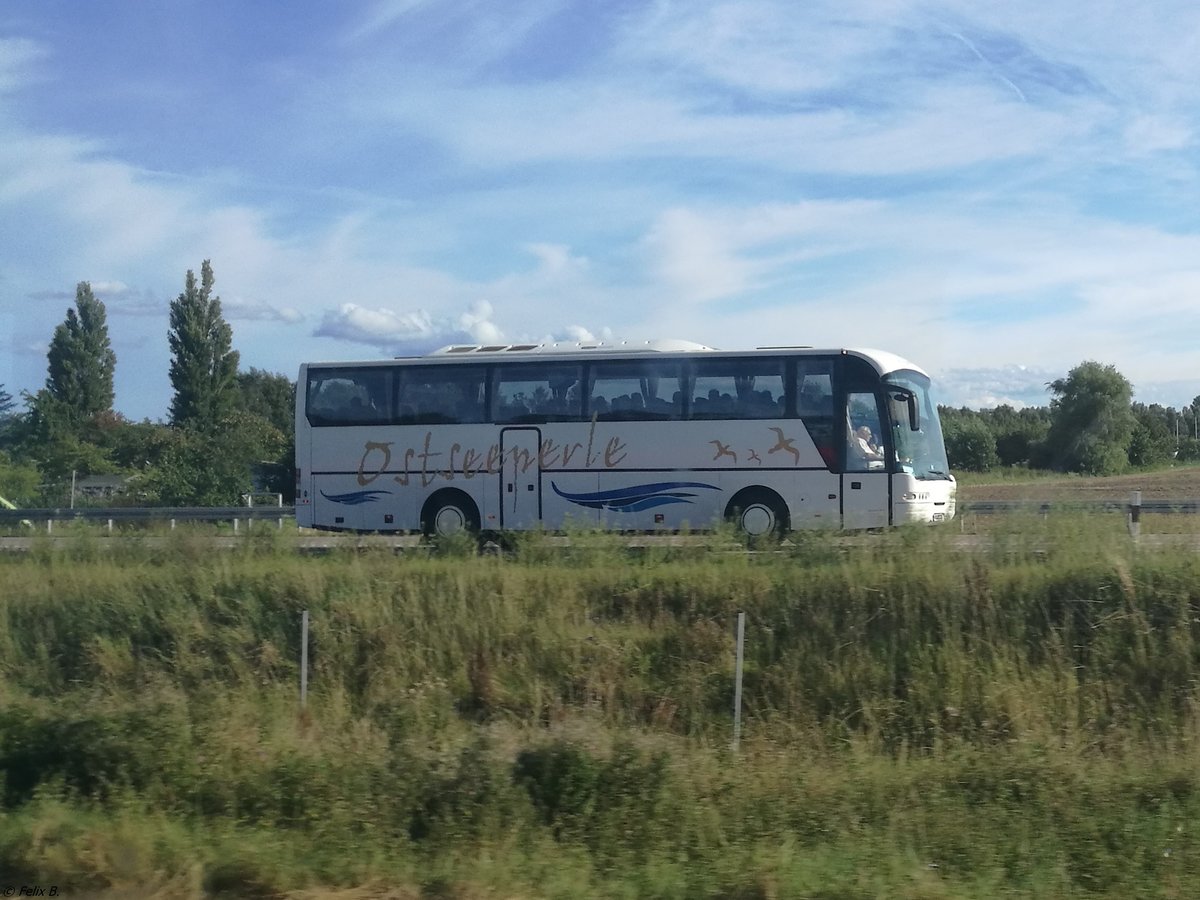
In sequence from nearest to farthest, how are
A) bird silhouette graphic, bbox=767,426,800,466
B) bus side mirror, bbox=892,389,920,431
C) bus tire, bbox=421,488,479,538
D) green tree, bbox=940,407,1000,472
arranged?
bird silhouette graphic, bbox=767,426,800,466 → bus side mirror, bbox=892,389,920,431 → bus tire, bbox=421,488,479,538 → green tree, bbox=940,407,1000,472

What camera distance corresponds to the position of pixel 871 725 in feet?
37.5

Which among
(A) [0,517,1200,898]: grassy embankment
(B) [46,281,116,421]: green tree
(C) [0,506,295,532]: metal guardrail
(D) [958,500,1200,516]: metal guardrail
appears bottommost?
(A) [0,517,1200,898]: grassy embankment

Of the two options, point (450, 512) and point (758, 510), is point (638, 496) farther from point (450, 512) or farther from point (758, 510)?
point (450, 512)

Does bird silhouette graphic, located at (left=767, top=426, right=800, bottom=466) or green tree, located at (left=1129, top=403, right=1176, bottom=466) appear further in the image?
green tree, located at (left=1129, top=403, right=1176, bottom=466)

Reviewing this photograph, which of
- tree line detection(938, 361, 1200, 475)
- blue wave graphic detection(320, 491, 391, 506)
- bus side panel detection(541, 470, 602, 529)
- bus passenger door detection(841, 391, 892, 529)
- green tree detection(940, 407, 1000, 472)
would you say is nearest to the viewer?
bus passenger door detection(841, 391, 892, 529)

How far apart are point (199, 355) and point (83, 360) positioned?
35.8 ft

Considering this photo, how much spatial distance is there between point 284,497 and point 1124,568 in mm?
24102

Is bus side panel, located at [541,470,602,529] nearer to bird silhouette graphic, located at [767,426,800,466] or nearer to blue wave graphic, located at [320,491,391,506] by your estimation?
blue wave graphic, located at [320,491,391,506]

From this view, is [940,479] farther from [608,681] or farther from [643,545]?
[608,681]

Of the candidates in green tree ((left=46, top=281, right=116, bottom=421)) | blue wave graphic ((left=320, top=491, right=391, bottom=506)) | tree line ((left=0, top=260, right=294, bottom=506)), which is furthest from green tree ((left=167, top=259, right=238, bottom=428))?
blue wave graphic ((left=320, top=491, right=391, bottom=506))

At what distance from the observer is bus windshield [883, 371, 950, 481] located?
60.4 ft

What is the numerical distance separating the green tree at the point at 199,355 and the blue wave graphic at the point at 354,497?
44914 millimetres

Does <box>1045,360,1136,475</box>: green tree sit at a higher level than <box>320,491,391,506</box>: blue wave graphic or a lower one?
higher

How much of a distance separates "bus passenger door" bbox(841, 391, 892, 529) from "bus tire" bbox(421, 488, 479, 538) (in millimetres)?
6267
